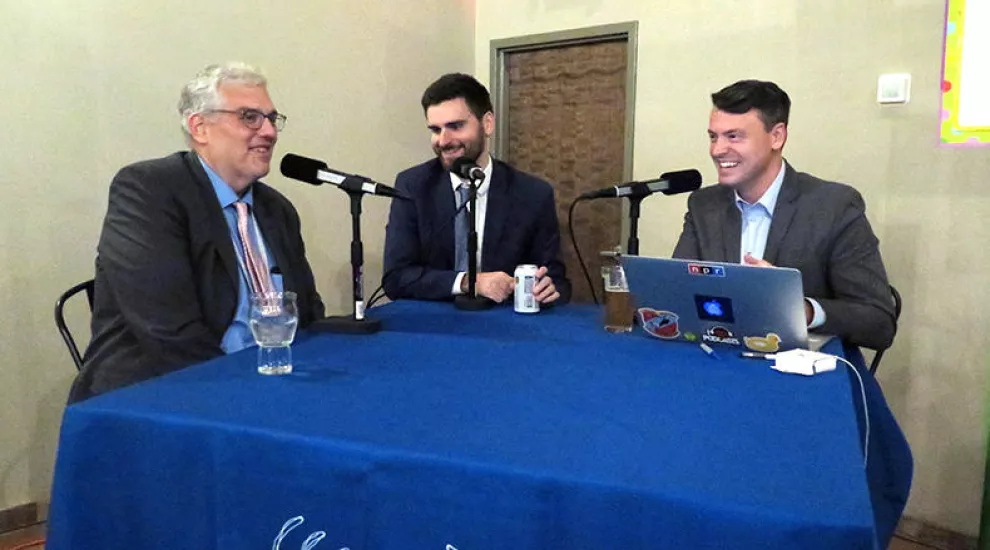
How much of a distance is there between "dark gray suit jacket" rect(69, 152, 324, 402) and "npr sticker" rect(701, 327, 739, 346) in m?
1.03

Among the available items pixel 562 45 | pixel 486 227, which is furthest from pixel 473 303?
pixel 562 45

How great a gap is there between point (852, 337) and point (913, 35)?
1.32 meters

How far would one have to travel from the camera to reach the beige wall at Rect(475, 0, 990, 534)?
7.77 ft

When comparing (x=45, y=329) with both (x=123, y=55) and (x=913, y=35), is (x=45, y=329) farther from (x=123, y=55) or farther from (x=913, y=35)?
(x=913, y=35)

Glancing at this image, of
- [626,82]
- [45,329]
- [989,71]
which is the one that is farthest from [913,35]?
[45,329]

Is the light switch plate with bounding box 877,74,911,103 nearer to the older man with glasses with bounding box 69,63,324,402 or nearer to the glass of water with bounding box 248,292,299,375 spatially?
the older man with glasses with bounding box 69,63,324,402

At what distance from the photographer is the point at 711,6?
285 centimetres

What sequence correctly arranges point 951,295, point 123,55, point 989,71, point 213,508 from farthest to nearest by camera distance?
point 951,295, point 123,55, point 989,71, point 213,508

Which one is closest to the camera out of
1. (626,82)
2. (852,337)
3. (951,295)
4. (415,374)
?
(415,374)

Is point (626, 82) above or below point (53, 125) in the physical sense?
above

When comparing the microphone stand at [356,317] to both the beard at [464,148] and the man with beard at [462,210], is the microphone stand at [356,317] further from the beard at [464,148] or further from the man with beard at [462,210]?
the beard at [464,148]

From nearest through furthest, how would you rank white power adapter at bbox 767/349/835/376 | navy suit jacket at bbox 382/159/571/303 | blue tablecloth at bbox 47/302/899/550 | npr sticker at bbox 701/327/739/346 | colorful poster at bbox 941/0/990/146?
1. blue tablecloth at bbox 47/302/899/550
2. white power adapter at bbox 767/349/835/376
3. npr sticker at bbox 701/327/739/346
4. colorful poster at bbox 941/0/990/146
5. navy suit jacket at bbox 382/159/571/303

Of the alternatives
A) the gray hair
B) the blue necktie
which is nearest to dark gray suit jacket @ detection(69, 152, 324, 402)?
the gray hair

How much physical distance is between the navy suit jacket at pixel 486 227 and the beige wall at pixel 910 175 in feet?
3.23
